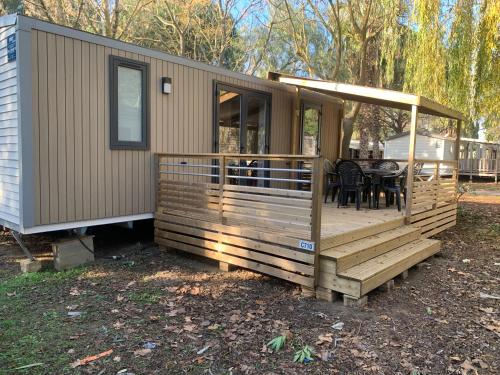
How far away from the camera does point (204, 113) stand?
6.18m

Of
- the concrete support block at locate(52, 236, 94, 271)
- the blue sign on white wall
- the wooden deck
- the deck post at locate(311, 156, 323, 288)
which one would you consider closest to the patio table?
the wooden deck

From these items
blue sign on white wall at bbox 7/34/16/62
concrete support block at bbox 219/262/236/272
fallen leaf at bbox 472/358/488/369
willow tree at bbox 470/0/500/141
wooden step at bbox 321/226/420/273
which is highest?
willow tree at bbox 470/0/500/141

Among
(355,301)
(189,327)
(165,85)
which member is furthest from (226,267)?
(165,85)

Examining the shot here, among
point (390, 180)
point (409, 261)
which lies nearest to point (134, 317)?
point (409, 261)

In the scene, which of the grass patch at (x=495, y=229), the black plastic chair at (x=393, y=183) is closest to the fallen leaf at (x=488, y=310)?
the black plastic chair at (x=393, y=183)

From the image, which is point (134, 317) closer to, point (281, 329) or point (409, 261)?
point (281, 329)

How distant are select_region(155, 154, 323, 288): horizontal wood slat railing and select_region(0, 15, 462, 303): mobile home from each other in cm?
1

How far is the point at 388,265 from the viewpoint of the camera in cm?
415

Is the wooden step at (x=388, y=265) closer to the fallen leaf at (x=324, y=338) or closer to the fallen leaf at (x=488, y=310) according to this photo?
the fallen leaf at (x=324, y=338)

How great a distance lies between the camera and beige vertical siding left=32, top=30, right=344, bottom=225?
4.34 meters

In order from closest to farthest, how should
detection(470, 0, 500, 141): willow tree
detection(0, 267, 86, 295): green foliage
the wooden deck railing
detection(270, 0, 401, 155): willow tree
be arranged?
1. detection(0, 267, 86, 295): green foliage
2. detection(470, 0, 500, 141): willow tree
3. detection(270, 0, 401, 155): willow tree
4. the wooden deck railing

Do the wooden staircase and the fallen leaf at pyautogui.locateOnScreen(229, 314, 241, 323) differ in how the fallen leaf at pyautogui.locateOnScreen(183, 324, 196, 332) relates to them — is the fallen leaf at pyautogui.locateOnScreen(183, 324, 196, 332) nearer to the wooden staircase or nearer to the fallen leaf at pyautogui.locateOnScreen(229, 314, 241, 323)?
the fallen leaf at pyautogui.locateOnScreen(229, 314, 241, 323)

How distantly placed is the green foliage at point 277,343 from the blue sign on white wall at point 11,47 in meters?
3.87

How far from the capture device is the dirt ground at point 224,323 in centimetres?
271
